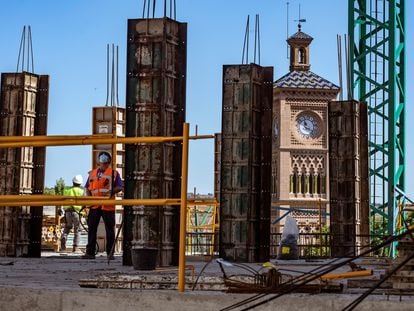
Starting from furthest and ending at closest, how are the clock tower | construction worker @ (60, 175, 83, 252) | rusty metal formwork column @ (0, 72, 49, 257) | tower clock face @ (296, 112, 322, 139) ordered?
tower clock face @ (296, 112, 322, 139) → the clock tower → construction worker @ (60, 175, 83, 252) → rusty metal formwork column @ (0, 72, 49, 257)

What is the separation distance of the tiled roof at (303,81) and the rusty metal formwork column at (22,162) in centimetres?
8489

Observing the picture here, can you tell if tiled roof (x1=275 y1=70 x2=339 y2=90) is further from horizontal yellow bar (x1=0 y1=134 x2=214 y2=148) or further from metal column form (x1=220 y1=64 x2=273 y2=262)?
horizontal yellow bar (x1=0 y1=134 x2=214 y2=148)

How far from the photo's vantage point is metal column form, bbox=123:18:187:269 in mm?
11070

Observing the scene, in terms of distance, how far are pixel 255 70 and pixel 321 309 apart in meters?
9.04

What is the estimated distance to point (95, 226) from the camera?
14445mm

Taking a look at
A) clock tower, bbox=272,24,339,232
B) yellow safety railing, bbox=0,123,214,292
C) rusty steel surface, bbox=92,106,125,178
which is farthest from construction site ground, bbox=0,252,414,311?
clock tower, bbox=272,24,339,232

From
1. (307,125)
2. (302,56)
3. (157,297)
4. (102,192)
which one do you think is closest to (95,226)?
(102,192)

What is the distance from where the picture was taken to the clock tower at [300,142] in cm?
9988

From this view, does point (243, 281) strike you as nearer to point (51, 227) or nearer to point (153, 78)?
point (153, 78)

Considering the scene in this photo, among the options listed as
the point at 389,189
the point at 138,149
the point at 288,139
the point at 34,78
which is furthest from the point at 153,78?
the point at 288,139

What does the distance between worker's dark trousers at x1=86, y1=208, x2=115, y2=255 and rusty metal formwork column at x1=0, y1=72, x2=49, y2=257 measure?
1342 millimetres

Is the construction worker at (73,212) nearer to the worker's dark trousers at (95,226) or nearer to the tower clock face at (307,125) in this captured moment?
the worker's dark trousers at (95,226)

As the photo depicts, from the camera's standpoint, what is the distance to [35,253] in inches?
599

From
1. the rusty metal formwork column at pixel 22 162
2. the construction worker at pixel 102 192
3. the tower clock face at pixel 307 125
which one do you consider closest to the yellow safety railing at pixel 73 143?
the construction worker at pixel 102 192
